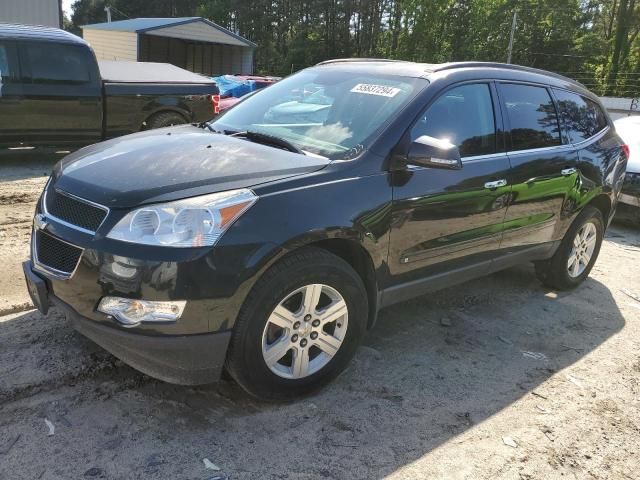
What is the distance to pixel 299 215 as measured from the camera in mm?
2879

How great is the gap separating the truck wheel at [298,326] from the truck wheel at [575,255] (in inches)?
99.5

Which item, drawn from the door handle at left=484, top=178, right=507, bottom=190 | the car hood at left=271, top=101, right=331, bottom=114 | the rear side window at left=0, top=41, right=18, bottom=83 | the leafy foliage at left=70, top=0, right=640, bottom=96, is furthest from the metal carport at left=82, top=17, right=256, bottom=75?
the door handle at left=484, top=178, right=507, bottom=190

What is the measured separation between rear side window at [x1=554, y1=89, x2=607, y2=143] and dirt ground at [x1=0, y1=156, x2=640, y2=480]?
169 cm

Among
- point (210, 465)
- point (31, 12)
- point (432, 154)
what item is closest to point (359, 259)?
point (432, 154)

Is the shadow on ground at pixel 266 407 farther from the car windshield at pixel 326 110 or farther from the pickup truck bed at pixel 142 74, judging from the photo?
the pickup truck bed at pixel 142 74

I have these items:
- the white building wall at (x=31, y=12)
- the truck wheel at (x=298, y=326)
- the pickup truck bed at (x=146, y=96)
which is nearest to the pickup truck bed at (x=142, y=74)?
the pickup truck bed at (x=146, y=96)

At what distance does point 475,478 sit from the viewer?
2732 millimetres

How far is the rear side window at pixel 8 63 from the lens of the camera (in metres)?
8.10

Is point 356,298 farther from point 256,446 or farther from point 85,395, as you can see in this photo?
point 85,395

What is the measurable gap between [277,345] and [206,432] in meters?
0.54

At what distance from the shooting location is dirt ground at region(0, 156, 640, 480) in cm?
268

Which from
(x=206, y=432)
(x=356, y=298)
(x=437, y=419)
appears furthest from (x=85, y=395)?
(x=437, y=419)

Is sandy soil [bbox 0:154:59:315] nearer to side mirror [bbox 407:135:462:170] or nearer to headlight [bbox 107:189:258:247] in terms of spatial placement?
headlight [bbox 107:189:258:247]

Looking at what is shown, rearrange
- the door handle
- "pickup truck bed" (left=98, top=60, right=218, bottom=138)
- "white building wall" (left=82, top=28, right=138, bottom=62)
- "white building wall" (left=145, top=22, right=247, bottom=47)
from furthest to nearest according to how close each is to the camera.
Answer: "white building wall" (left=145, top=22, right=247, bottom=47) < "white building wall" (left=82, top=28, right=138, bottom=62) < "pickup truck bed" (left=98, top=60, right=218, bottom=138) < the door handle
